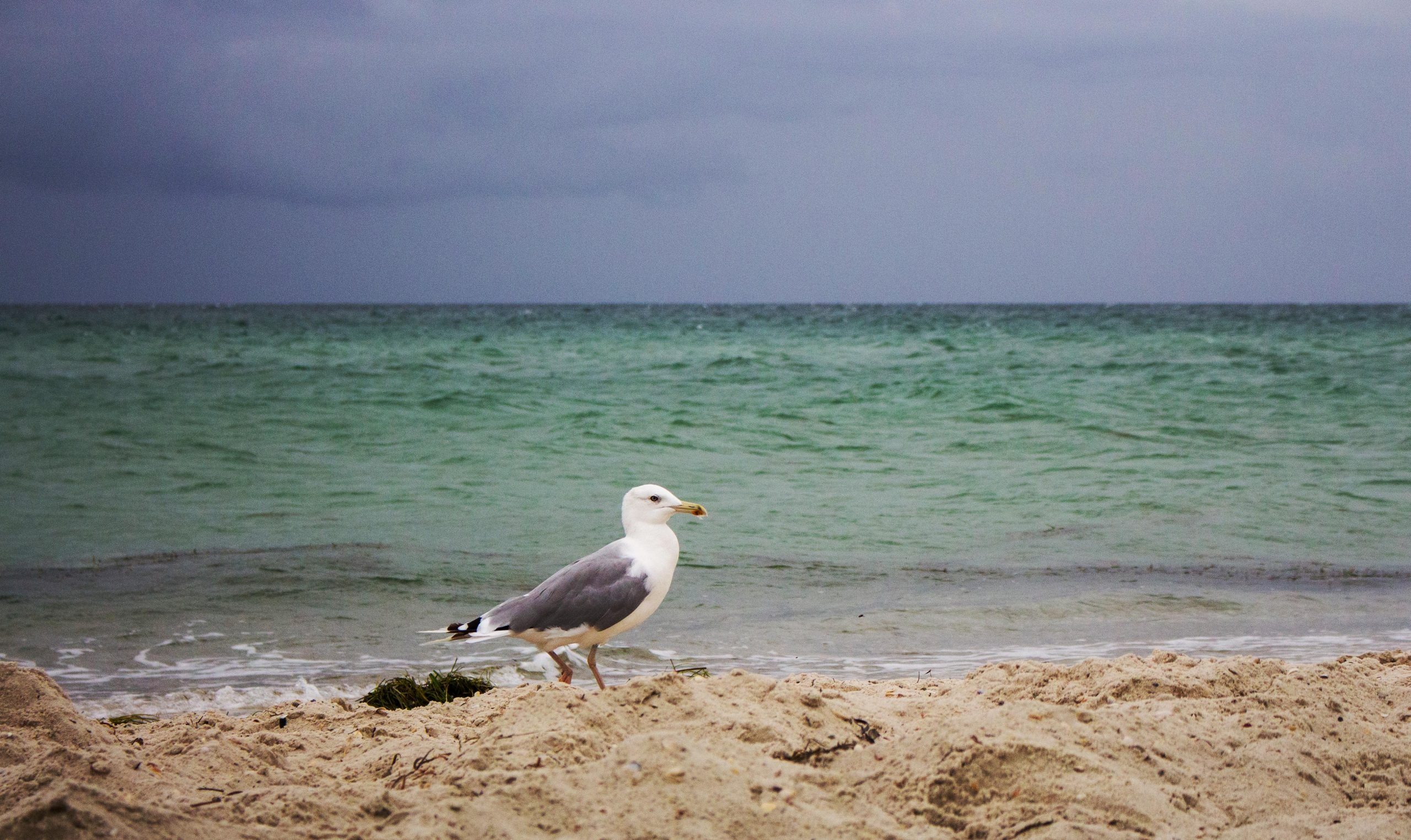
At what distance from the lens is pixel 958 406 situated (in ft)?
53.3

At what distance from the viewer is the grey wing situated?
433 cm

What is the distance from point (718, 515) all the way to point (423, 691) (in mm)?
4792

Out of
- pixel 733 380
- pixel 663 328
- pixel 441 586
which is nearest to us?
pixel 441 586

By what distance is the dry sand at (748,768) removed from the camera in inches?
102

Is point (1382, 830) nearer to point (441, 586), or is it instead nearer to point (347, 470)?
point (441, 586)

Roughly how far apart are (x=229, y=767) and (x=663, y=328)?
146 ft

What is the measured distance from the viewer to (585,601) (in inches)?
170

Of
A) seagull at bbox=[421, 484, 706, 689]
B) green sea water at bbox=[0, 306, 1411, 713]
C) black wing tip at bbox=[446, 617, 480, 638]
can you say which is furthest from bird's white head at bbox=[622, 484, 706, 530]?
green sea water at bbox=[0, 306, 1411, 713]

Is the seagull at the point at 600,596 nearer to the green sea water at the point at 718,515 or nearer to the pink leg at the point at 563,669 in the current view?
the pink leg at the point at 563,669

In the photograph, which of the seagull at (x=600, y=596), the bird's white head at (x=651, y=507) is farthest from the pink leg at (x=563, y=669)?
the bird's white head at (x=651, y=507)

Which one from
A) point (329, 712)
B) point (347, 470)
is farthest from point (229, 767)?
point (347, 470)

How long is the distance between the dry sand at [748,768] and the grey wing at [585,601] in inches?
20.5

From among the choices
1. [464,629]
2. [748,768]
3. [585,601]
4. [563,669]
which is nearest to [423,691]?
[464,629]

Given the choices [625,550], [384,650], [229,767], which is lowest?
[384,650]
